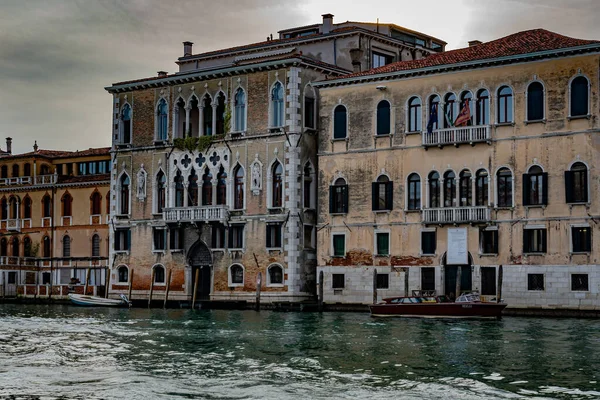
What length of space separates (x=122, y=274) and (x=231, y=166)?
7.33m

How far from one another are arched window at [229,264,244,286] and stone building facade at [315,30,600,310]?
3826mm

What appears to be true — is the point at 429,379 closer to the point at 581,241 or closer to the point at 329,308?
the point at 581,241

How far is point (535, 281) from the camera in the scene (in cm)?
3797

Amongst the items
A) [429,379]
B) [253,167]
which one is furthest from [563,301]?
[429,379]

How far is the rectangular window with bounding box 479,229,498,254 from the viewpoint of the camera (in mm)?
39031

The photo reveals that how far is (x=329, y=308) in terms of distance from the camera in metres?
42.4

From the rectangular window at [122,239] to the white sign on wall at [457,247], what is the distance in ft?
50.3

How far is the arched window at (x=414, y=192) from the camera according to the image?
41000 millimetres

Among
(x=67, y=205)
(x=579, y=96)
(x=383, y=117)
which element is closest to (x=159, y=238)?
(x=67, y=205)

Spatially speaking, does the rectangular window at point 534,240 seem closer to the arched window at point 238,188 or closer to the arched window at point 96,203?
the arched window at point 238,188

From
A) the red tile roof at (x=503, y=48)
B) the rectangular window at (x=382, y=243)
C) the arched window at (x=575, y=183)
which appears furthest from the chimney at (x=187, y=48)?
the arched window at (x=575, y=183)

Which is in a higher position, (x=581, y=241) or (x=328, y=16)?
(x=328, y=16)

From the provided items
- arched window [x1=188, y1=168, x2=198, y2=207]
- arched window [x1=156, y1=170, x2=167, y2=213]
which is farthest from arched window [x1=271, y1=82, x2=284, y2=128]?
arched window [x1=156, y1=170, x2=167, y2=213]

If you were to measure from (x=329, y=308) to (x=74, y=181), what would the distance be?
18.8 m
